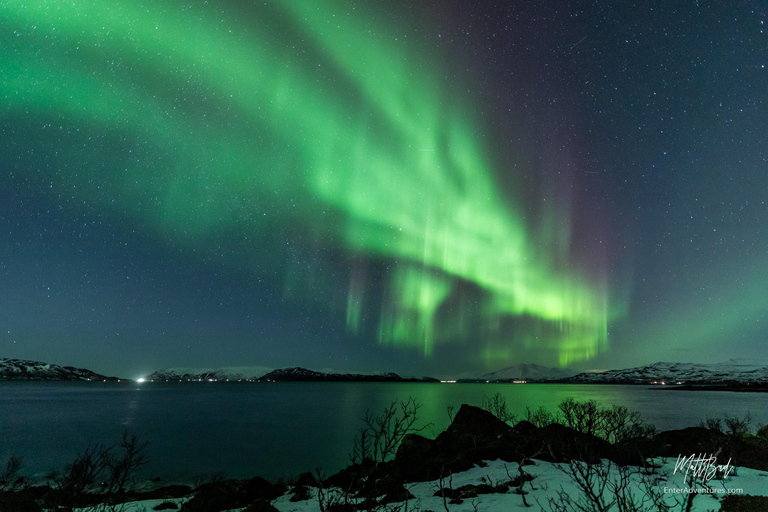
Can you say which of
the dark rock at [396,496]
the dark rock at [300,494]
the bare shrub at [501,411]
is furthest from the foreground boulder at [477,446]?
the bare shrub at [501,411]

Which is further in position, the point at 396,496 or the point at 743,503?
the point at 396,496

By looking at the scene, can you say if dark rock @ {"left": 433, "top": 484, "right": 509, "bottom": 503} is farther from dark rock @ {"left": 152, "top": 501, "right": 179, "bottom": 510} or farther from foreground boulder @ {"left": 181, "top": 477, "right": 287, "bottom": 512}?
dark rock @ {"left": 152, "top": 501, "right": 179, "bottom": 510}

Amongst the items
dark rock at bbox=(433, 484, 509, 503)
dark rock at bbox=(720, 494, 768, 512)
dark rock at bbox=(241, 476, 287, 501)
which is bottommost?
dark rock at bbox=(241, 476, 287, 501)

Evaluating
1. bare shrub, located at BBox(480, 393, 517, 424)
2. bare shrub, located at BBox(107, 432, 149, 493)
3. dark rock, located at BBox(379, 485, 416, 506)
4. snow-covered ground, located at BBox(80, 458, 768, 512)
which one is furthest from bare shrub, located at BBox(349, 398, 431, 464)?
bare shrub, located at BBox(480, 393, 517, 424)

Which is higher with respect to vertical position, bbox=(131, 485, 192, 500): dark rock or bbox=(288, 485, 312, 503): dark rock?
bbox=(288, 485, 312, 503): dark rock

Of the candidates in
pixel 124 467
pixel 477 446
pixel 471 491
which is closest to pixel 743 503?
pixel 471 491

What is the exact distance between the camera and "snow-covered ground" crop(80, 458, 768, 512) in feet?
57.0

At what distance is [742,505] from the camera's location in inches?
598

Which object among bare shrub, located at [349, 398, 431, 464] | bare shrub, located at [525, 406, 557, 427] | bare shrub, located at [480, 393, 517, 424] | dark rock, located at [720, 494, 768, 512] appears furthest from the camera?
bare shrub, located at [480, 393, 517, 424]

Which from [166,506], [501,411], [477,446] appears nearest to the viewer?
[166,506]

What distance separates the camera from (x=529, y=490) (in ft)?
65.7

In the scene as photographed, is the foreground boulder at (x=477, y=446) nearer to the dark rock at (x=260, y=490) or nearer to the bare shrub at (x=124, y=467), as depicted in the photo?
the dark rock at (x=260, y=490)

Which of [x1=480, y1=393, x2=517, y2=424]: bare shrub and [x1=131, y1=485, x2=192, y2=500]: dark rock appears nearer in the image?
[x1=131, y1=485, x2=192, y2=500]: dark rock

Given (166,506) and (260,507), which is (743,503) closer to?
(260,507)
